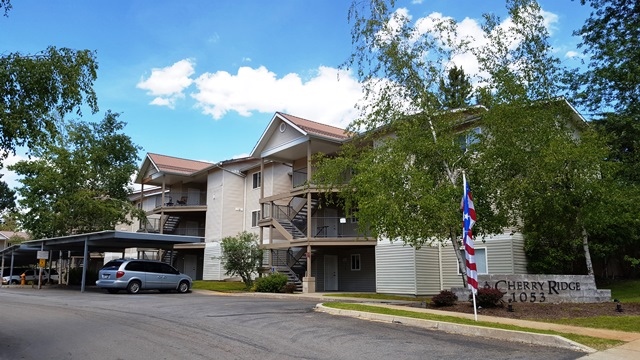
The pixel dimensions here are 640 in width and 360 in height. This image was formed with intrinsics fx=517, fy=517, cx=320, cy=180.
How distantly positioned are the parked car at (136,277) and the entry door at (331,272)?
9.28 m

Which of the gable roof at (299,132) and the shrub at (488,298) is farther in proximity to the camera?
the gable roof at (299,132)

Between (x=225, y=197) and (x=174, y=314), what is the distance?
2497cm

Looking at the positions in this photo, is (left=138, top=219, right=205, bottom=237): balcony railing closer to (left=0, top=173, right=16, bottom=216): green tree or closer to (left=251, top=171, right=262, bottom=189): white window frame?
(left=251, top=171, right=262, bottom=189): white window frame

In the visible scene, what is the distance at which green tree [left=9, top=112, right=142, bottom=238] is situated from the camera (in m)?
35.5

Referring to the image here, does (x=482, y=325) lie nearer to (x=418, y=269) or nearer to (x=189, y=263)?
(x=418, y=269)

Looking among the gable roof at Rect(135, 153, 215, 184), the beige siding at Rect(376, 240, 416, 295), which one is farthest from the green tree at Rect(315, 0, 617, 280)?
the gable roof at Rect(135, 153, 215, 184)

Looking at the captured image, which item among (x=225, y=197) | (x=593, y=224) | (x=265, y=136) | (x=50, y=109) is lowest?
(x=593, y=224)

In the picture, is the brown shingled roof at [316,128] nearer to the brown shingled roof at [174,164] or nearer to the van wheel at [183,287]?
the van wheel at [183,287]

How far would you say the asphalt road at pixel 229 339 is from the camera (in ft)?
27.5

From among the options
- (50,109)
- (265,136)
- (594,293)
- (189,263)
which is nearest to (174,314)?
(50,109)

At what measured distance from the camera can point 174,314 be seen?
13.8 metres

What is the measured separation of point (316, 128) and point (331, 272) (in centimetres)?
882

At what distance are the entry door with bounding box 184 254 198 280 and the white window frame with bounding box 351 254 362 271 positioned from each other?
56.6 feet

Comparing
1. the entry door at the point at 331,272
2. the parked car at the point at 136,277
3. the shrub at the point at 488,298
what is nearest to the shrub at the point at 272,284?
the parked car at the point at 136,277
